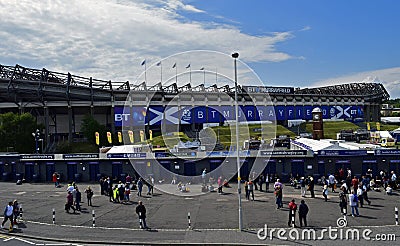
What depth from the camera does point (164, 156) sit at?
38.2 metres

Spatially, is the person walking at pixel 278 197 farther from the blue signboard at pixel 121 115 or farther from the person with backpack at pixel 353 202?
the blue signboard at pixel 121 115

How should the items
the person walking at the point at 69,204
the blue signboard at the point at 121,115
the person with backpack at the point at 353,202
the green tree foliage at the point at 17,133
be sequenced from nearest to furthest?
the person with backpack at the point at 353,202 < the person walking at the point at 69,204 < the green tree foliage at the point at 17,133 < the blue signboard at the point at 121,115

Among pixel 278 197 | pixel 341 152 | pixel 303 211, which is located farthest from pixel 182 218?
pixel 341 152

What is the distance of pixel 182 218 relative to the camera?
71.8ft

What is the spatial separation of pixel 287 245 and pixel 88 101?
73.6 m

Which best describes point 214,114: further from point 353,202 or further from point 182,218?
point 353,202

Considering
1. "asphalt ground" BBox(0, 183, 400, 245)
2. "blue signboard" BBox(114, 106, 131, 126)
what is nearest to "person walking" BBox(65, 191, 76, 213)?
"asphalt ground" BBox(0, 183, 400, 245)

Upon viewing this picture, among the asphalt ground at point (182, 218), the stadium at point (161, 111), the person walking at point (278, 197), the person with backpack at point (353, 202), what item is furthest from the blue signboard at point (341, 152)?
the person with backpack at point (353, 202)

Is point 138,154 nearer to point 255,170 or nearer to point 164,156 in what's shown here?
point 164,156

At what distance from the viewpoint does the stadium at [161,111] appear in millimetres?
36594

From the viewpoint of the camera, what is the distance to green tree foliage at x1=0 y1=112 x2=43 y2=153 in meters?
60.3

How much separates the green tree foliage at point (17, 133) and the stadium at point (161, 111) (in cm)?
1344

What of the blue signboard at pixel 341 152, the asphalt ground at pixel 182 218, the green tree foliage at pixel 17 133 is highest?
the green tree foliage at pixel 17 133

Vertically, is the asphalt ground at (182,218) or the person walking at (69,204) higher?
the person walking at (69,204)
